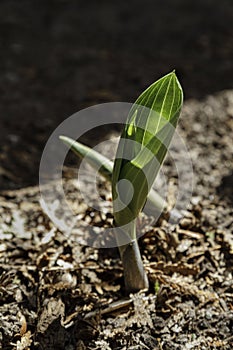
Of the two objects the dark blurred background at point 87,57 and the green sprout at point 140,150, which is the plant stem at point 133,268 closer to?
the green sprout at point 140,150

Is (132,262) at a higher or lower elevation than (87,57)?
lower

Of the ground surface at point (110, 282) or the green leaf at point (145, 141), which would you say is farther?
the ground surface at point (110, 282)

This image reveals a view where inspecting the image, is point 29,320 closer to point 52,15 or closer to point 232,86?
point 232,86

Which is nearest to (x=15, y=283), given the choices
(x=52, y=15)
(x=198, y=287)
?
(x=198, y=287)

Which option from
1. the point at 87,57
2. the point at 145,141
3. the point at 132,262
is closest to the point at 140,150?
the point at 145,141

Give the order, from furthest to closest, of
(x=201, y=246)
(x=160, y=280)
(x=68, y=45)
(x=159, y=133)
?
1. (x=68, y=45)
2. (x=201, y=246)
3. (x=160, y=280)
4. (x=159, y=133)

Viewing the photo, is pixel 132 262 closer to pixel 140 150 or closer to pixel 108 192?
pixel 140 150

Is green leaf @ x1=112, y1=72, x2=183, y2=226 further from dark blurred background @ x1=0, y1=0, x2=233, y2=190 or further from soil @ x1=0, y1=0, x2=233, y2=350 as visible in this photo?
dark blurred background @ x1=0, y1=0, x2=233, y2=190

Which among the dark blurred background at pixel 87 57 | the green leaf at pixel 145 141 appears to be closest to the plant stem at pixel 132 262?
the green leaf at pixel 145 141
